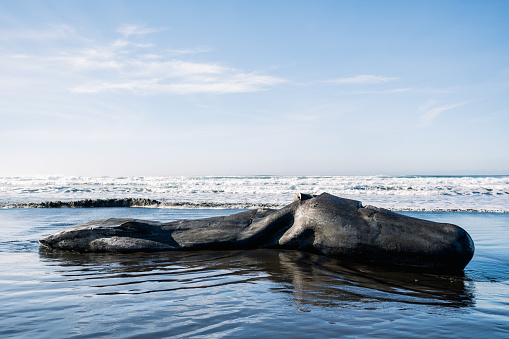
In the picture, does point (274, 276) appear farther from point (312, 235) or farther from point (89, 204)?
point (89, 204)

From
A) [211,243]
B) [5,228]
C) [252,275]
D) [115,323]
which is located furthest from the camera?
[5,228]

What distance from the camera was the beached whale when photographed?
4.36m

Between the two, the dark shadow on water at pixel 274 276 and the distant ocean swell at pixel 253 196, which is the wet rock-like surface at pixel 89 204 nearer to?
the distant ocean swell at pixel 253 196

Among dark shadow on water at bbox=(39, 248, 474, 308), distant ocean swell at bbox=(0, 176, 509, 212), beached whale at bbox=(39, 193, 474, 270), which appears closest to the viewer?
dark shadow on water at bbox=(39, 248, 474, 308)

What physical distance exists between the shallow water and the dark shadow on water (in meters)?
0.01

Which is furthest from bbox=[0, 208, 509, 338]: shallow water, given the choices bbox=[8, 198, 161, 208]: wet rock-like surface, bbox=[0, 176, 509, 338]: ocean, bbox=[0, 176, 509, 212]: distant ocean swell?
bbox=[0, 176, 509, 212]: distant ocean swell

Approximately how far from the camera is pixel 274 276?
3.96m

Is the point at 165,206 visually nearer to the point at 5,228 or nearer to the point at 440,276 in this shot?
the point at 5,228

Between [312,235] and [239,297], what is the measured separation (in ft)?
6.21

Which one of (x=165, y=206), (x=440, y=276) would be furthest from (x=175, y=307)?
(x=165, y=206)

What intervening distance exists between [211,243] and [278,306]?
246 cm

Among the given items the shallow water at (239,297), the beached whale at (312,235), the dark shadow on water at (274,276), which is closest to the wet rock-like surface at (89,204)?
the beached whale at (312,235)

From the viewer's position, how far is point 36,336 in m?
2.36

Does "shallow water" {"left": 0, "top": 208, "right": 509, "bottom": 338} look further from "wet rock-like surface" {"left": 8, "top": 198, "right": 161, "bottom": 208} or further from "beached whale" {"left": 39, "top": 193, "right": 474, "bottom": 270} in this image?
"wet rock-like surface" {"left": 8, "top": 198, "right": 161, "bottom": 208}
